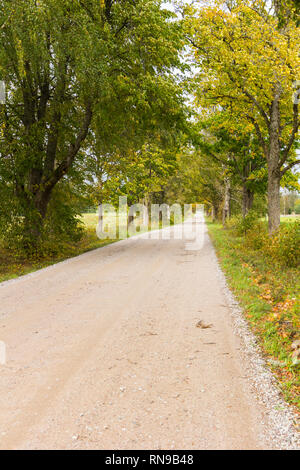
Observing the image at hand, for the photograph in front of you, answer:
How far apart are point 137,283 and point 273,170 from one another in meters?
8.33

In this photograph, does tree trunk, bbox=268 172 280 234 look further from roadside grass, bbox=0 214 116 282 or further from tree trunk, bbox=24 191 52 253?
tree trunk, bbox=24 191 52 253

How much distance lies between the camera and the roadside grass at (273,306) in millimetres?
3729

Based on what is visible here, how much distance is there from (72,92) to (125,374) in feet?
40.4

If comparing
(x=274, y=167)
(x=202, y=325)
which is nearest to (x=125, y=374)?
(x=202, y=325)

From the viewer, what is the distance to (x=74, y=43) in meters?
9.85

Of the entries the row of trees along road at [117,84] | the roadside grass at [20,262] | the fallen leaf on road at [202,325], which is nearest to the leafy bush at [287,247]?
the row of trees along road at [117,84]

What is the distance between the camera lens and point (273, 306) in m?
6.02

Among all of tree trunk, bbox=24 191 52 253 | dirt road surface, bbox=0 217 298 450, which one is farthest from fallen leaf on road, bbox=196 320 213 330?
tree trunk, bbox=24 191 52 253

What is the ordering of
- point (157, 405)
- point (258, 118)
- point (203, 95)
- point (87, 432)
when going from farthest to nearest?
point (258, 118) → point (203, 95) → point (157, 405) → point (87, 432)

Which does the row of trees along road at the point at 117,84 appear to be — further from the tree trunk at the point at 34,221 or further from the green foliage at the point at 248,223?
the green foliage at the point at 248,223

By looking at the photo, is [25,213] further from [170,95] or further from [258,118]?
[258,118]

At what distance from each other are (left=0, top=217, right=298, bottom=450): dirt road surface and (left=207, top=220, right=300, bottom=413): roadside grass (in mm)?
408

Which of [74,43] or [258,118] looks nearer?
[74,43]
